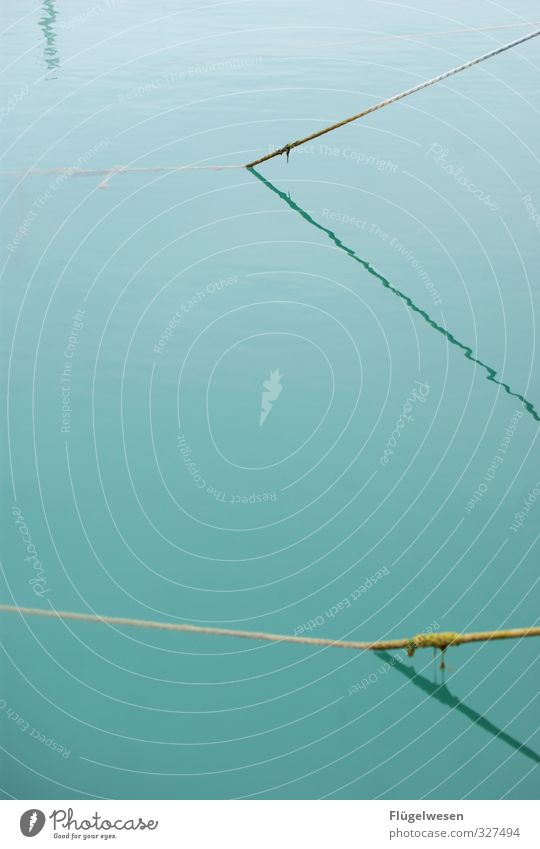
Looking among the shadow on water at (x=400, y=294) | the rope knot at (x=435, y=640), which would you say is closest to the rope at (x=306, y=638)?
the rope knot at (x=435, y=640)

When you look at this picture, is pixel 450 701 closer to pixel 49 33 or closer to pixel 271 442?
pixel 271 442

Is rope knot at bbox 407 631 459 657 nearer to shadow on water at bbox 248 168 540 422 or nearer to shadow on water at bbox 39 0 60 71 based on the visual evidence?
shadow on water at bbox 248 168 540 422

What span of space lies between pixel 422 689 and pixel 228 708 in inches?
29.5

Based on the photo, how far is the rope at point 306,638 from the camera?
4.06 meters

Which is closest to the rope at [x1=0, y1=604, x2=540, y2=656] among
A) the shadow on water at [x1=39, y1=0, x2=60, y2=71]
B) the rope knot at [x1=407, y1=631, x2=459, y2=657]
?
the rope knot at [x1=407, y1=631, x2=459, y2=657]

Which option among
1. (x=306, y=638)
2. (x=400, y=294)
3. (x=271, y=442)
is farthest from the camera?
(x=400, y=294)

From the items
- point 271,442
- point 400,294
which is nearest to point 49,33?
point 400,294

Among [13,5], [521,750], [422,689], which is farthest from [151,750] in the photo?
[13,5]

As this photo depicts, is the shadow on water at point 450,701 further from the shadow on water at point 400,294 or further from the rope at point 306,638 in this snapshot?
the shadow on water at point 400,294

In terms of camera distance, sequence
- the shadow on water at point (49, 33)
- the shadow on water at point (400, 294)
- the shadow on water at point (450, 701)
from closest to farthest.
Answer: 1. the shadow on water at point (450, 701)
2. the shadow on water at point (400, 294)
3. the shadow on water at point (49, 33)

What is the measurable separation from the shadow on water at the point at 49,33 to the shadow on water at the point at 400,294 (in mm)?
4225

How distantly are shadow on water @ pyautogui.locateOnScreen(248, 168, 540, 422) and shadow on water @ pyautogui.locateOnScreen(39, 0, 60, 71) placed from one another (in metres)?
4.23

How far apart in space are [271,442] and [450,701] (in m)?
1.81

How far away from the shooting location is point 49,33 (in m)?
12.9
